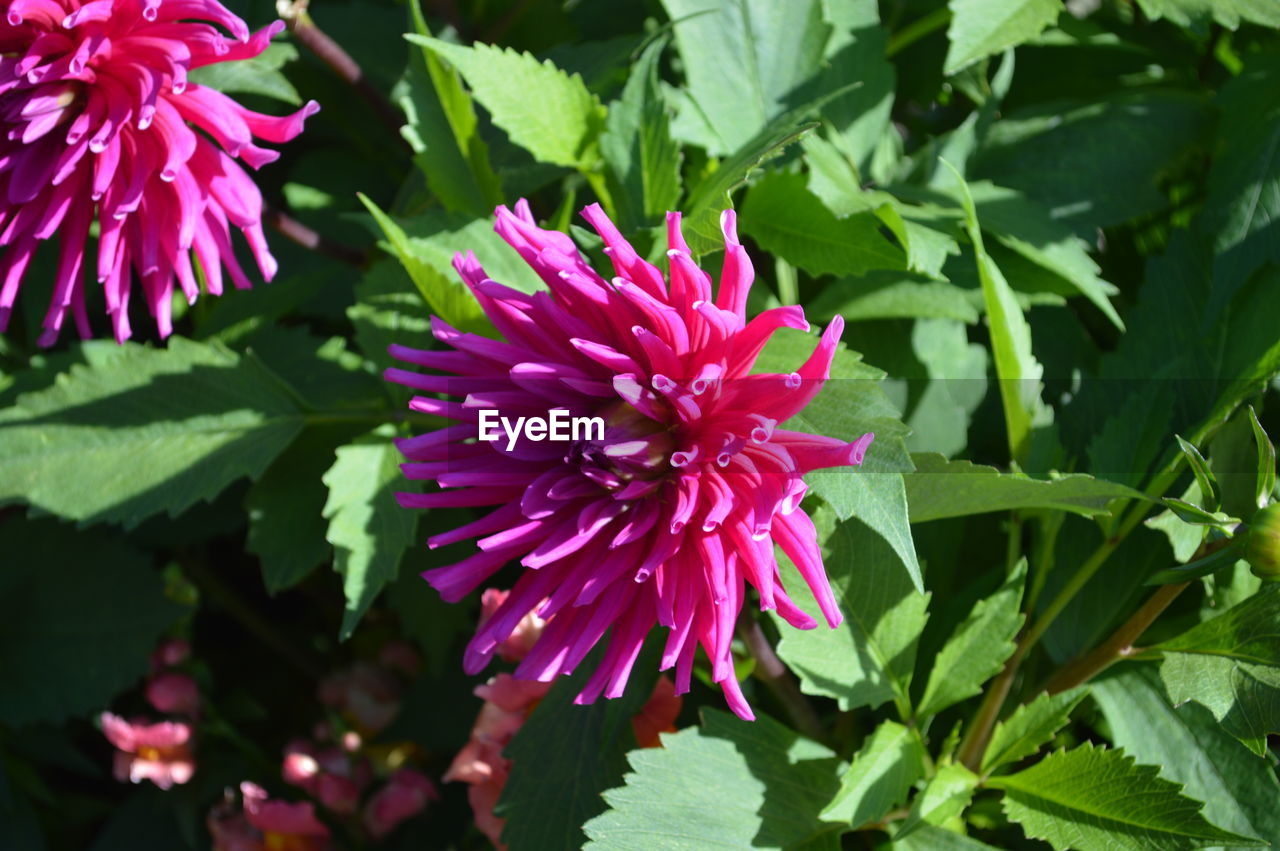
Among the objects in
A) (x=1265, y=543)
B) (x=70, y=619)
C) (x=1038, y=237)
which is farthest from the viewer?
(x=70, y=619)

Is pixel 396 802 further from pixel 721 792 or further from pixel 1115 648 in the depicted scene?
pixel 1115 648

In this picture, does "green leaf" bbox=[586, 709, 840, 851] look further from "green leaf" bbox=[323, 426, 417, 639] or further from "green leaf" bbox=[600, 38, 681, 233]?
"green leaf" bbox=[600, 38, 681, 233]

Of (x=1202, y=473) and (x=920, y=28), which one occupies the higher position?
(x=920, y=28)

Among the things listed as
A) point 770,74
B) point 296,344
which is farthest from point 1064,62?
point 296,344

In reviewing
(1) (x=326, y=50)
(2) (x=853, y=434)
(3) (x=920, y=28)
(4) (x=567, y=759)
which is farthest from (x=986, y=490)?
(1) (x=326, y=50)

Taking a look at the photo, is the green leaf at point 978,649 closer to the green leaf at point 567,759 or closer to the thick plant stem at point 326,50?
the green leaf at point 567,759

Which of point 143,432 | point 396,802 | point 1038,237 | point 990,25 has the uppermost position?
point 990,25
